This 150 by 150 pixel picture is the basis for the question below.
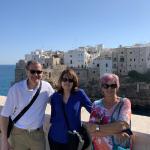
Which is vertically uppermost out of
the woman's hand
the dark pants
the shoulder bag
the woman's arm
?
the woman's arm

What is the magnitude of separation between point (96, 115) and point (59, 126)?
0.39 m

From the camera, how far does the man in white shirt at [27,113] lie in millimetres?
3152

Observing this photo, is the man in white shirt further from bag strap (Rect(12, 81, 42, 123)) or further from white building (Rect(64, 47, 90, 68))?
white building (Rect(64, 47, 90, 68))

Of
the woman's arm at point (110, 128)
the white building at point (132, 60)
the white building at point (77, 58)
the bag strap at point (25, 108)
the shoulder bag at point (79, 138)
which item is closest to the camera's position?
the woman's arm at point (110, 128)

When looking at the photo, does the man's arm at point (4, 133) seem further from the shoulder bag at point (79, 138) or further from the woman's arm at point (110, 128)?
the woman's arm at point (110, 128)

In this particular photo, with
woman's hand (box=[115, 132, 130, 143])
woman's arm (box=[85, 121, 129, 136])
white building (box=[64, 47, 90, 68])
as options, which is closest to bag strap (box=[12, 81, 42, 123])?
woman's arm (box=[85, 121, 129, 136])

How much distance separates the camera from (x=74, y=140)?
9.80 feet

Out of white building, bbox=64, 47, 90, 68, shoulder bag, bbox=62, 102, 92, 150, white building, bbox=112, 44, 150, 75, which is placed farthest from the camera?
white building, bbox=64, 47, 90, 68

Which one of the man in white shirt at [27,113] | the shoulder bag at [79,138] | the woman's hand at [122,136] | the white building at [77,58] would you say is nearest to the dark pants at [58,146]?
the shoulder bag at [79,138]

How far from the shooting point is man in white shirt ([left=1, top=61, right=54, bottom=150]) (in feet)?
10.3

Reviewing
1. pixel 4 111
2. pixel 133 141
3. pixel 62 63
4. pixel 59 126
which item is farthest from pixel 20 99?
pixel 62 63

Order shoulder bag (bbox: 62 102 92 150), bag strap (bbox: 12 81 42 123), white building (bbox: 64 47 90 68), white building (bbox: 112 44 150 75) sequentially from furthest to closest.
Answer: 1. white building (bbox: 64 47 90 68)
2. white building (bbox: 112 44 150 75)
3. bag strap (bbox: 12 81 42 123)
4. shoulder bag (bbox: 62 102 92 150)

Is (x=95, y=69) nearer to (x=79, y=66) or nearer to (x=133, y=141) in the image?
(x=79, y=66)

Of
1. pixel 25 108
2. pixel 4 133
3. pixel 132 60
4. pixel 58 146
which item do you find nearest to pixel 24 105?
pixel 25 108
